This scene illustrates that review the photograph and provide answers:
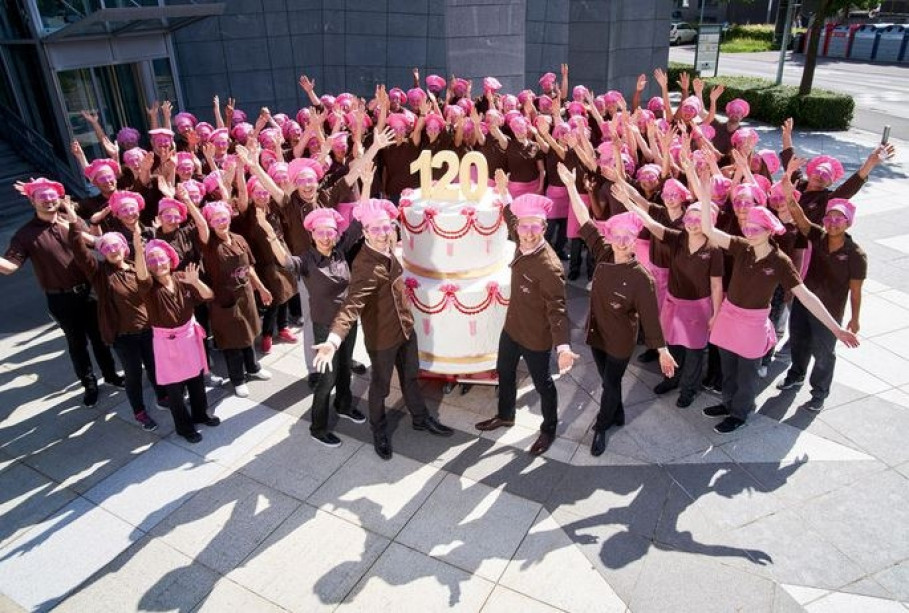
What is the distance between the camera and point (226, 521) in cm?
513

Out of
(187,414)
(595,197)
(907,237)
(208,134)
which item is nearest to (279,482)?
(187,414)

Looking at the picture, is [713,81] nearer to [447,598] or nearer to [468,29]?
[468,29]

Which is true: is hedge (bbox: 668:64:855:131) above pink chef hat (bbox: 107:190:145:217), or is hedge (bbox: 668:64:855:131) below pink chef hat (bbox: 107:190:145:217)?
below

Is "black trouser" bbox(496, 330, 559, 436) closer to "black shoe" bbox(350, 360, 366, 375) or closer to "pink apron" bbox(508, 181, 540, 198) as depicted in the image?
"black shoe" bbox(350, 360, 366, 375)

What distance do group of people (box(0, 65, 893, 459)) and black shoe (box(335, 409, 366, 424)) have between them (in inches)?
0.6

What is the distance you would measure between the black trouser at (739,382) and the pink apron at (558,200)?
3.77 m

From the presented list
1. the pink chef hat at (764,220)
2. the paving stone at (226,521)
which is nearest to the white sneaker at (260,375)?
the paving stone at (226,521)

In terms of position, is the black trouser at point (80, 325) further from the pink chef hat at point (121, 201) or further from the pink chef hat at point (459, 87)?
the pink chef hat at point (459, 87)

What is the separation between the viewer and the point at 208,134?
31.3 feet

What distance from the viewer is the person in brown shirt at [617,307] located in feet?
16.8

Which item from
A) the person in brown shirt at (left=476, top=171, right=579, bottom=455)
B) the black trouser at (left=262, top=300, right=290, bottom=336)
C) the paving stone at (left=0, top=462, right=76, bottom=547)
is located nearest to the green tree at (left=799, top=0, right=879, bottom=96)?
the person in brown shirt at (left=476, top=171, right=579, bottom=455)

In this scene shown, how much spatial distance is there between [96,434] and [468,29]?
11.3 meters

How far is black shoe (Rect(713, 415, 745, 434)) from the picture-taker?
Answer: 235 inches

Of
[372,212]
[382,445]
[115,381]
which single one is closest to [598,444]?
[382,445]
